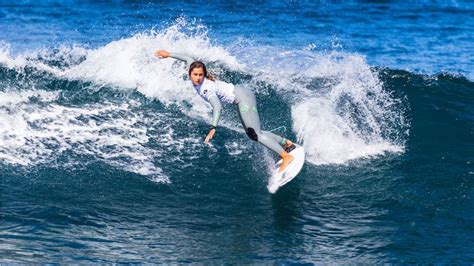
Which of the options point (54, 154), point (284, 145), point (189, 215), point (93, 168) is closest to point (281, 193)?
point (284, 145)

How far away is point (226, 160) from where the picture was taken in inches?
454

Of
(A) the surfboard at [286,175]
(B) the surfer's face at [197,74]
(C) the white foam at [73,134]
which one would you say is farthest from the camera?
(C) the white foam at [73,134]

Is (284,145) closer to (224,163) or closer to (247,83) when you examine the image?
(224,163)

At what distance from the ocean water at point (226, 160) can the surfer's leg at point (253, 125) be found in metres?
0.62

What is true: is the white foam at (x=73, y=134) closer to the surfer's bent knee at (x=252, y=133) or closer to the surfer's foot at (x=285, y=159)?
the surfer's bent knee at (x=252, y=133)

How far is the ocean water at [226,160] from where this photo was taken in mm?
9102

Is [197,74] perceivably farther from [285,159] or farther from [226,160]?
[226,160]

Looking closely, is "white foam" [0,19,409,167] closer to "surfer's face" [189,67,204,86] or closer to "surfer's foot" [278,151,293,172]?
"surfer's foot" [278,151,293,172]

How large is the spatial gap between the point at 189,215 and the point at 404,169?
3.50 metres

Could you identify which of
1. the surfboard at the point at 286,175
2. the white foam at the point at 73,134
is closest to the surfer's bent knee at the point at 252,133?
the surfboard at the point at 286,175

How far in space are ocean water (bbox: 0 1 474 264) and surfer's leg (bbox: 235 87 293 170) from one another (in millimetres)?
620

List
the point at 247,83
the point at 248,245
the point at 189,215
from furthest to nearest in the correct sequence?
the point at 247,83, the point at 189,215, the point at 248,245

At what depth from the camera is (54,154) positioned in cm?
1134

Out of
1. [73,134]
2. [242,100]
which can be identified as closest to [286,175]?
[242,100]
